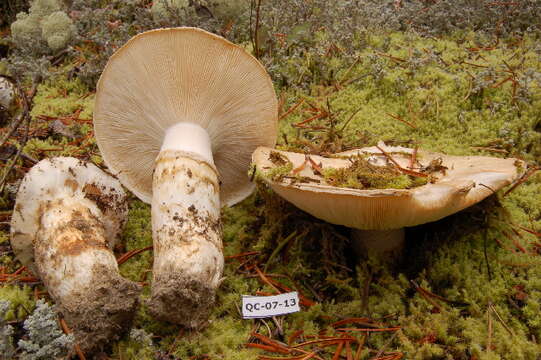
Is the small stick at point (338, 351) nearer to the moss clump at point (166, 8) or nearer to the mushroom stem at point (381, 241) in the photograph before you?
the mushroom stem at point (381, 241)

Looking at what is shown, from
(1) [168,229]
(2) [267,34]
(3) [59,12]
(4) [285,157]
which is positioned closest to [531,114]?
(4) [285,157]

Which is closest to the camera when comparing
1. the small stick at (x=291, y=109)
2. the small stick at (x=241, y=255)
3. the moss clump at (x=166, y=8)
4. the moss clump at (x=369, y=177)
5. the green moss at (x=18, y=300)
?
the moss clump at (x=369, y=177)

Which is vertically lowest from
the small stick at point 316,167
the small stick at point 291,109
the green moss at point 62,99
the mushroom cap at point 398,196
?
the mushroom cap at point 398,196

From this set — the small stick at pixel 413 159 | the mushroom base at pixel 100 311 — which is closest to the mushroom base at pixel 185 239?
the mushroom base at pixel 100 311

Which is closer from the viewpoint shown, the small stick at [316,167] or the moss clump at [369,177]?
the moss clump at [369,177]

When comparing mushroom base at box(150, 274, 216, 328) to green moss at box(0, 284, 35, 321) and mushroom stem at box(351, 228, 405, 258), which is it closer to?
green moss at box(0, 284, 35, 321)

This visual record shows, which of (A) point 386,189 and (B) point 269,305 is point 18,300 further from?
(A) point 386,189

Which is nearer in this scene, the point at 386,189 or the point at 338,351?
the point at 386,189

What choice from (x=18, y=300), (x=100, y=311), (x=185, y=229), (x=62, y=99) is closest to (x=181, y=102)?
(x=185, y=229)

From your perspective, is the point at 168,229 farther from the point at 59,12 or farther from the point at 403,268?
the point at 59,12
